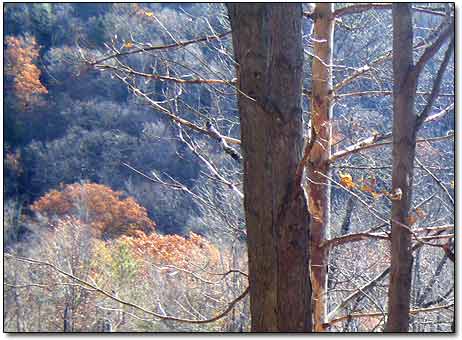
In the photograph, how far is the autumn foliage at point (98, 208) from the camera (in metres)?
4.48

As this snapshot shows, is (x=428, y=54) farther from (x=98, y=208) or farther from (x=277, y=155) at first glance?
(x=98, y=208)

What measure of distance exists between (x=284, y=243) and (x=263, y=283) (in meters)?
0.09

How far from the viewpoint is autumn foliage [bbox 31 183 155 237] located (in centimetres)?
448

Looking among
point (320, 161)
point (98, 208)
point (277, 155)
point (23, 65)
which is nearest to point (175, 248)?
point (23, 65)

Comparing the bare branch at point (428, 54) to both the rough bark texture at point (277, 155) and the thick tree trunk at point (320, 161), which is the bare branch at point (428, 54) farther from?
the thick tree trunk at point (320, 161)

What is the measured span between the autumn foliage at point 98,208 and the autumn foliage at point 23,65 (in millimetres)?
1265

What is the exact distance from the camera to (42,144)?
4242 mm

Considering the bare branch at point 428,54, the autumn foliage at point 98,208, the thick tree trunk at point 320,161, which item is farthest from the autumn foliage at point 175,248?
the bare branch at point 428,54

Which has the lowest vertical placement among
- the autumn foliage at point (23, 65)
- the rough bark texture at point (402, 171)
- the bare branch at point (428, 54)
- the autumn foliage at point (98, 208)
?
the rough bark texture at point (402, 171)

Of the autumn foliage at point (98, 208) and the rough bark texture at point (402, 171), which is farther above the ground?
the autumn foliage at point (98, 208)

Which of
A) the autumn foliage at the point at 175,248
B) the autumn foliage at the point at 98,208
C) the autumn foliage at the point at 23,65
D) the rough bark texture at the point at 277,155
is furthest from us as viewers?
the autumn foliage at the point at 98,208

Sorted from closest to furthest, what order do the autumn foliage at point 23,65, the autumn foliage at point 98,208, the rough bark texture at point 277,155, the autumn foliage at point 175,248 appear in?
the rough bark texture at point 277,155
the autumn foliage at point 23,65
the autumn foliage at point 175,248
the autumn foliage at point 98,208

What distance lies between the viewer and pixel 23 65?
313 centimetres

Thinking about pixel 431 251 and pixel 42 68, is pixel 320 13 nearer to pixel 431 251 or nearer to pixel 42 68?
pixel 431 251
